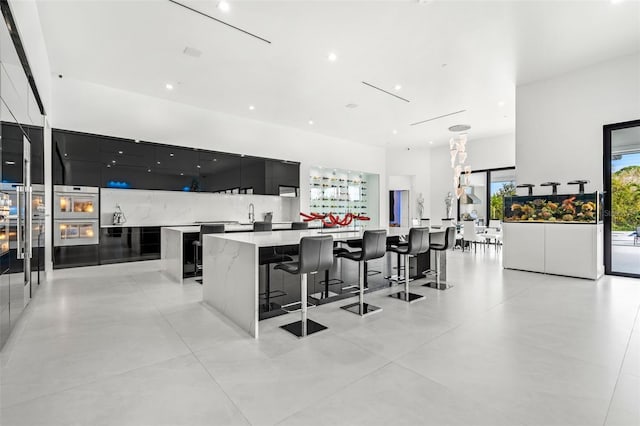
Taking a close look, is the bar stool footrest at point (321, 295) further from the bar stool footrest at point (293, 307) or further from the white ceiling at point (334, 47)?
the white ceiling at point (334, 47)

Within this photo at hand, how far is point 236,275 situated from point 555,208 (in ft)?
18.8

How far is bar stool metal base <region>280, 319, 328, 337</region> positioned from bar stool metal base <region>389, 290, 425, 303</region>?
→ 1.38 m

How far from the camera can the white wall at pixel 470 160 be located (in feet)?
33.8

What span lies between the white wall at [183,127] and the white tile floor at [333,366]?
150 inches

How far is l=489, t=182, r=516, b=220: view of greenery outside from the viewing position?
10.7 meters

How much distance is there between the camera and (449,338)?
2748mm

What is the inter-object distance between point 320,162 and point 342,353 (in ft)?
25.7

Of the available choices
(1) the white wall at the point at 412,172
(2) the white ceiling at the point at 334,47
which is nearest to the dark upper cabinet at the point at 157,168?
(2) the white ceiling at the point at 334,47

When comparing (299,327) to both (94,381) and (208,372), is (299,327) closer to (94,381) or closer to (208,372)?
(208,372)

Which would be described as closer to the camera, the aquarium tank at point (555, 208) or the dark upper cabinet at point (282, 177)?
the aquarium tank at point (555, 208)

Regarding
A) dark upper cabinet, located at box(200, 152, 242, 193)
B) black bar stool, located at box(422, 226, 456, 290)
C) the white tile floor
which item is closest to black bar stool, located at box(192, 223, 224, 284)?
the white tile floor

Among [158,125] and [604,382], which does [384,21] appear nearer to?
[604,382]

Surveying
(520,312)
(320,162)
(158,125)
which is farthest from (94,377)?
(320,162)

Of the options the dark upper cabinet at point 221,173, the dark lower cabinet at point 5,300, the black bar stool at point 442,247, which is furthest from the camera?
the dark upper cabinet at point 221,173
